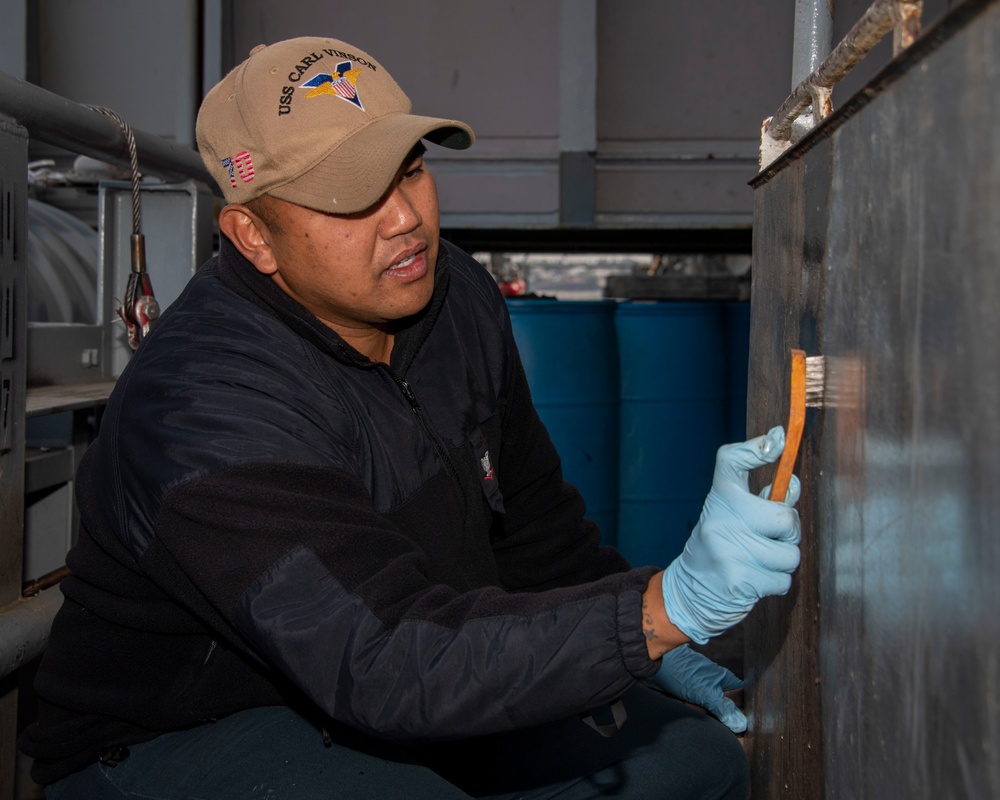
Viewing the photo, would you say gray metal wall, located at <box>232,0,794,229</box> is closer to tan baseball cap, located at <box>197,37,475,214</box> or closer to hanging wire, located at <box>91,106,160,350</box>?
hanging wire, located at <box>91,106,160,350</box>

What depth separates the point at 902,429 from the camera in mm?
952

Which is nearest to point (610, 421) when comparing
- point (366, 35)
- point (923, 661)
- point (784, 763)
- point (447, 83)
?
point (447, 83)

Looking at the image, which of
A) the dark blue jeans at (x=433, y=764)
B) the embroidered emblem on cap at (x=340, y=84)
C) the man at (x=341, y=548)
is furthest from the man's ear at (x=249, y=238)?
the dark blue jeans at (x=433, y=764)

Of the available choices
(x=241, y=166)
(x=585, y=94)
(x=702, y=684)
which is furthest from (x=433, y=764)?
(x=585, y=94)

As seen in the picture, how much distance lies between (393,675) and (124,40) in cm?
404

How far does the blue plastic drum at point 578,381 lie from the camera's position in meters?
4.08

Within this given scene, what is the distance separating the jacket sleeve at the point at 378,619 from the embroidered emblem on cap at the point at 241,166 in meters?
0.49

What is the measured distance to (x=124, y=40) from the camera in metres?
4.46

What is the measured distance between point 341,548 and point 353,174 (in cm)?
57

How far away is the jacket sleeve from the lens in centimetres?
123

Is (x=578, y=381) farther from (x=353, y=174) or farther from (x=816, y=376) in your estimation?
(x=816, y=376)

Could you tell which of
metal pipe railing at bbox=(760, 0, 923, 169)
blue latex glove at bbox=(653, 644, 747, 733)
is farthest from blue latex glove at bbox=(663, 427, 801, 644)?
blue latex glove at bbox=(653, 644, 747, 733)

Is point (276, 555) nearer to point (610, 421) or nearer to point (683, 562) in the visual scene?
point (683, 562)

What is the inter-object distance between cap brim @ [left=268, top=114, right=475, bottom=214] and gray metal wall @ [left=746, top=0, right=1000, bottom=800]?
1.93 feet
